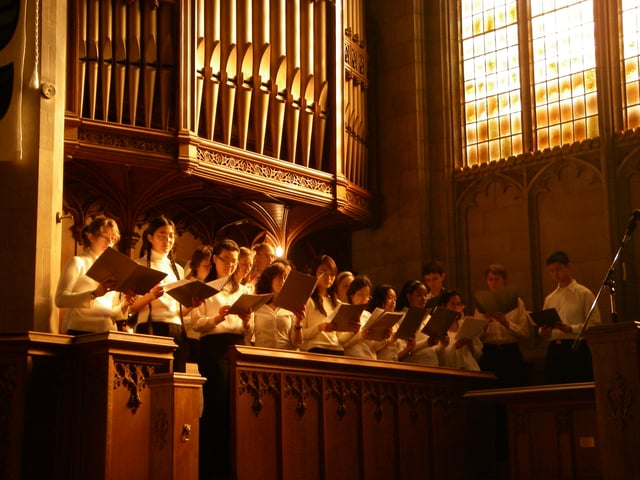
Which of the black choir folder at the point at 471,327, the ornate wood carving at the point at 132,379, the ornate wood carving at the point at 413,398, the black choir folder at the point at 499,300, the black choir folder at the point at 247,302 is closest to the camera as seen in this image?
the ornate wood carving at the point at 132,379

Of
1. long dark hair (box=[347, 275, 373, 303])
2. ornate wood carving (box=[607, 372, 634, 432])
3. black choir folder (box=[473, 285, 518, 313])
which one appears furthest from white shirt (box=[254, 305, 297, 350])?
ornate wood carving (box=[607, 372, 634, 432])

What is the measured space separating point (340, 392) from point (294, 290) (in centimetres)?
96

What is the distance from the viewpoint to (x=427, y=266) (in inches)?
375

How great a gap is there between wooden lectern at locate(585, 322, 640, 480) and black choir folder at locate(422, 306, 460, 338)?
8.03ft

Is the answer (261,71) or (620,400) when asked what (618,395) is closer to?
(620,400)

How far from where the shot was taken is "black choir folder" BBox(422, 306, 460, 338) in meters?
8.05

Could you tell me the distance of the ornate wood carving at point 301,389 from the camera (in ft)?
23.0

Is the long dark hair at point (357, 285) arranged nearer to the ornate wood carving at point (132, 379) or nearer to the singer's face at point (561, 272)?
the singer's face at point (561, 272)

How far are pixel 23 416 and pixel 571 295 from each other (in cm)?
488

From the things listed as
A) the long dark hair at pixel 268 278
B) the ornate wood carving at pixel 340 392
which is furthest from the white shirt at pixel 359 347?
the long dark hair at pixel 268 278

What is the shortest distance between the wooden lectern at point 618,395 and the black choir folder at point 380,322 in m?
2.20

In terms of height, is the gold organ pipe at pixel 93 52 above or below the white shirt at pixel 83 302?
above

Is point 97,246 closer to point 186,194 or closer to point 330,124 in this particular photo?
point 186,194

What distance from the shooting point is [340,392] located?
290 inches
